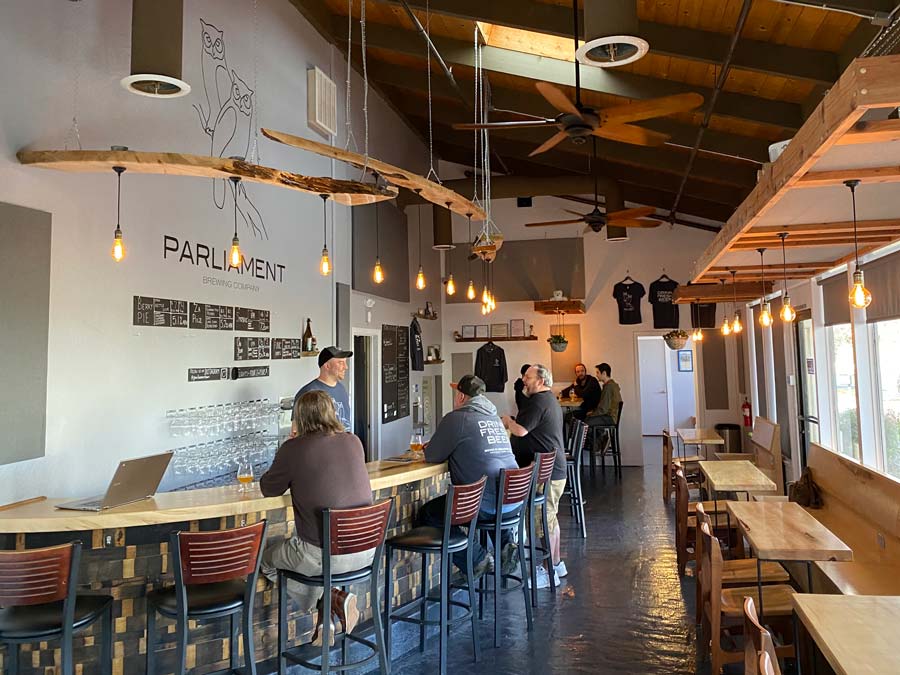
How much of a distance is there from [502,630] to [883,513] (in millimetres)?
2825

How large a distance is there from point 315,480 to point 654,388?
13322mm

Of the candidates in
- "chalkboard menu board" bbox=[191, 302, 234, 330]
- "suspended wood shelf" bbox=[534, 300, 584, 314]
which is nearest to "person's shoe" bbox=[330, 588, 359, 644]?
"chalkboard menu board" bbox=[191, 302, 234, 330]

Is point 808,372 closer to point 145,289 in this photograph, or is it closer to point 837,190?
point 837,190

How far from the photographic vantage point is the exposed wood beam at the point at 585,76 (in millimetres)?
5996

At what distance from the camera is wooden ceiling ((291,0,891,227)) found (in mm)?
4930

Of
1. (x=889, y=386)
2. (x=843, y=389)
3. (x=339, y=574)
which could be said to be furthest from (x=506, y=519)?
(x=843, y=389)

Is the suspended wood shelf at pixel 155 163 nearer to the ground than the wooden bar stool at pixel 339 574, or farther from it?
farther from it

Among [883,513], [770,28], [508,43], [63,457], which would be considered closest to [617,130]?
[770,28]

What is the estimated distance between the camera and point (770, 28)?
4.91 metres

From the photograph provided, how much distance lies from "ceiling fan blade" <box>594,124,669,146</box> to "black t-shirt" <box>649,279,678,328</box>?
20.4 feet

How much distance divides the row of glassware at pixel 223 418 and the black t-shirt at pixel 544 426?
7.85 ft

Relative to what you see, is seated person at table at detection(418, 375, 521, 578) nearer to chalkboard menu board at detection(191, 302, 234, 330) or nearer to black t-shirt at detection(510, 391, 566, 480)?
black t-shirt at detection(510, 391, 566, 480)

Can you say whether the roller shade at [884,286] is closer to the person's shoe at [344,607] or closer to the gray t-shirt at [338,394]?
the gray t-shirt at [338,394]

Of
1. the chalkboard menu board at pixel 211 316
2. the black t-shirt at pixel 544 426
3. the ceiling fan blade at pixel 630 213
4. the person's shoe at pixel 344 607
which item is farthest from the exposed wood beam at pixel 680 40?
the person's shoe at pixel 344 607
